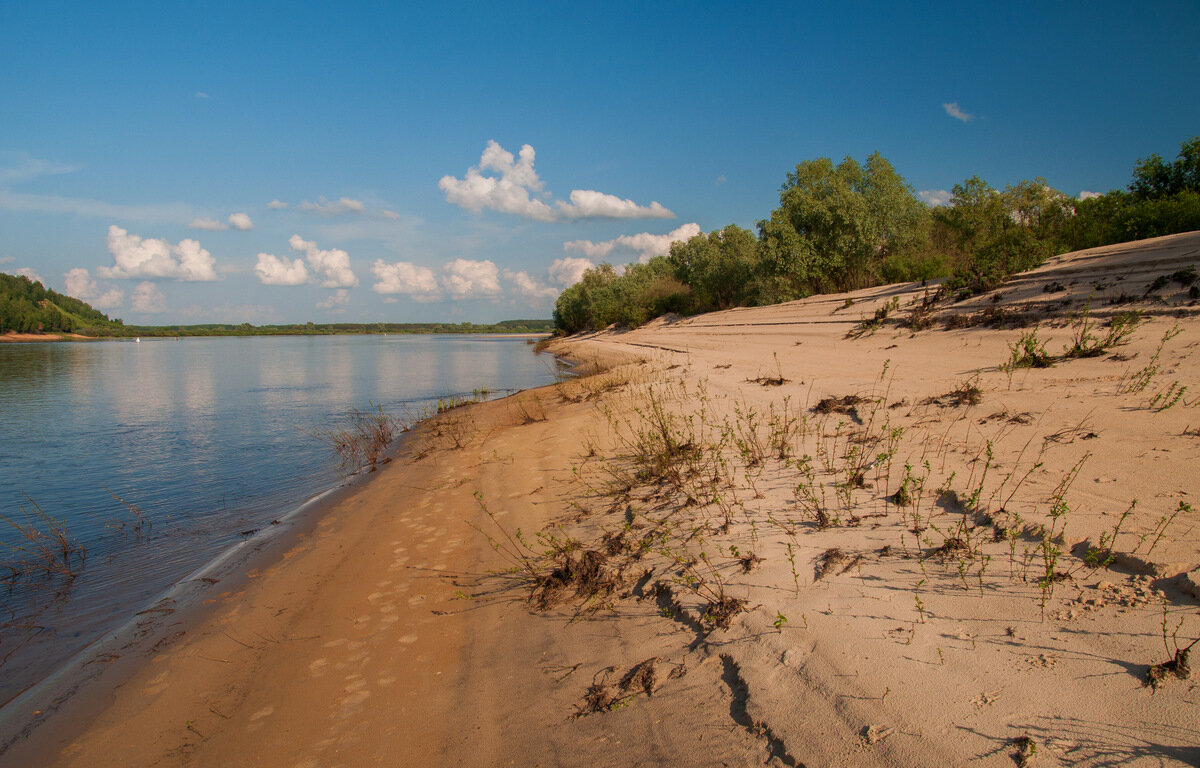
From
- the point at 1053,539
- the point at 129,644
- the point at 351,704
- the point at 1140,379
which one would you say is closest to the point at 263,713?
the point at 351,704

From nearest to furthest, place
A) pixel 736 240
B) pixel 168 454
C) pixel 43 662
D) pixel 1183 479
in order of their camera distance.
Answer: pixel 1183 479, pixel 43 662, pixel 168 454, pixel 736 240

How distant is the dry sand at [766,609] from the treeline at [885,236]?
27.5 ft

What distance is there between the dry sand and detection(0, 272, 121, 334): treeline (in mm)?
139926

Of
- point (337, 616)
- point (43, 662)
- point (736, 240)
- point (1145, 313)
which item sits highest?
point (736, 240)

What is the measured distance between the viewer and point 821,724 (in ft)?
8.29

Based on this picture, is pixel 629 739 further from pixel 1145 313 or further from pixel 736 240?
pixel 736 240

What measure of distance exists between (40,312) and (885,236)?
154617mm

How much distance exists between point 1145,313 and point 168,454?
59.1ft

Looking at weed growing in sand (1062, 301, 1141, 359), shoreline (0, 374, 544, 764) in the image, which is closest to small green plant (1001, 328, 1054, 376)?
weed growing in sand (1062, 301, 1141, 359)

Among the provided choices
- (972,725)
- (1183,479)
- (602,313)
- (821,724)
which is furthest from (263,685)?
(602,313)

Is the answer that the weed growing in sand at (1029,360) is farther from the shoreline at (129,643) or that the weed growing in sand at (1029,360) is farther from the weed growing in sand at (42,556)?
the weed growing in sand at (42,556)

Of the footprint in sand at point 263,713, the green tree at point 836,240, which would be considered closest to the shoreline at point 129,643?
the footprint in sand at point 263,713

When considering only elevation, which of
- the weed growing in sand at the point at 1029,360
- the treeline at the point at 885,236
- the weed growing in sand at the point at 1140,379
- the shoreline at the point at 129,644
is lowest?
the shoreline at the point at 129,644

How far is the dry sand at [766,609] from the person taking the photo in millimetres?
2516
